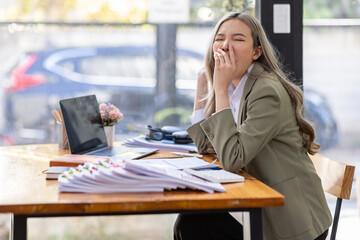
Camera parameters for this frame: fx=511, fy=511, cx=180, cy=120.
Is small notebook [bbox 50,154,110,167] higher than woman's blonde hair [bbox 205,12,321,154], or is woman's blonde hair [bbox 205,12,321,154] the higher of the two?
woman's blonde hair [bbox 205,12,321,154]

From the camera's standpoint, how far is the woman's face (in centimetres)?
186

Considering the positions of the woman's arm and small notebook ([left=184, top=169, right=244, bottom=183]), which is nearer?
small notebook ([left=184, top=169, right=244, bottom=183])

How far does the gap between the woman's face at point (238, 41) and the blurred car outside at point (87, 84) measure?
3.39 ft

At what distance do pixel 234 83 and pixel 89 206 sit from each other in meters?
0.95

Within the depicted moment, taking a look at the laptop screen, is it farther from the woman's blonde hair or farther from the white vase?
the woman's blonde hair

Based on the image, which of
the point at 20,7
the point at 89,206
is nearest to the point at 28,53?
the point at 20,7

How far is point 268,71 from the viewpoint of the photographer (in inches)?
74.7

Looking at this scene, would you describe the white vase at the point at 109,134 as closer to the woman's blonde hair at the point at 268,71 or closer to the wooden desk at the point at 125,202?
the woman's blonde hair at the point at 268,71

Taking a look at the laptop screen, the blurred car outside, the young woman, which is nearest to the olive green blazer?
the young woman

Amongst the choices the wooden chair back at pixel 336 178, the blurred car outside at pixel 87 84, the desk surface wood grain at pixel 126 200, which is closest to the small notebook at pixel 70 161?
the desk surface wood grain at pixel 126 200

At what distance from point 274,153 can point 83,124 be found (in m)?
0.79

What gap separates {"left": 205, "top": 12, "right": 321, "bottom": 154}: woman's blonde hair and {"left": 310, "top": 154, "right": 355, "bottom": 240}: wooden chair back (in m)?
0.12

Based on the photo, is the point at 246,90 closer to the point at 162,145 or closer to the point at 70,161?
the point at 162,145

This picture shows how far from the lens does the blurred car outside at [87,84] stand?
9.34 feet
